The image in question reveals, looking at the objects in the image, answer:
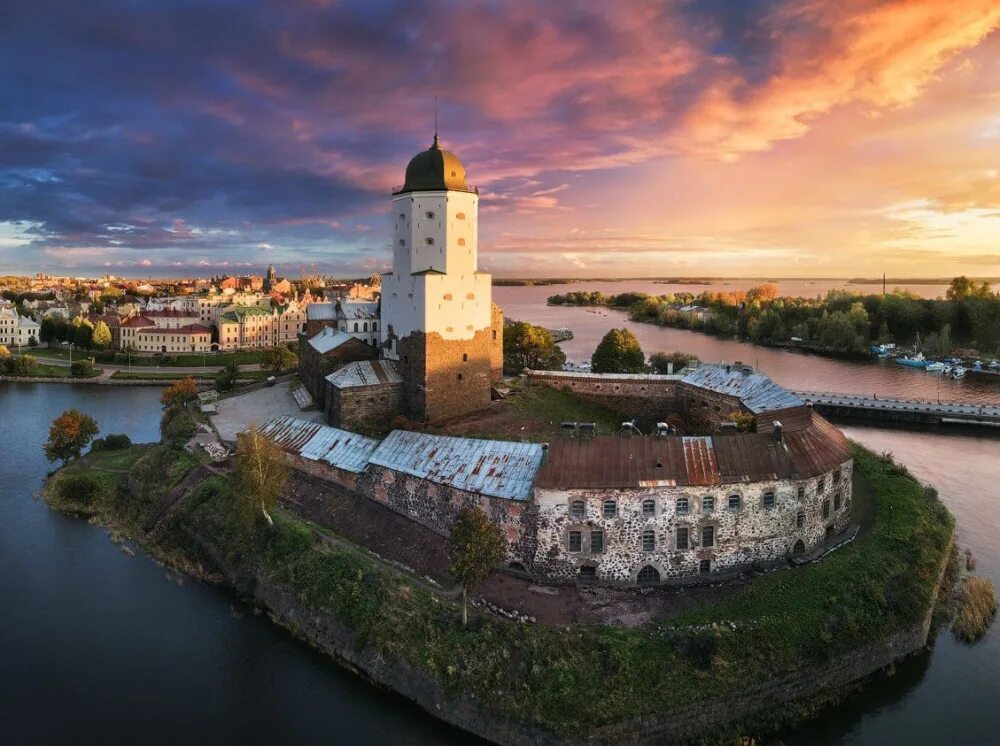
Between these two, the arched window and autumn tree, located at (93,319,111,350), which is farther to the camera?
autumn tree, located at (93,319,111,350)

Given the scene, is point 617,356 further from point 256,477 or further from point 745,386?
point 256,477

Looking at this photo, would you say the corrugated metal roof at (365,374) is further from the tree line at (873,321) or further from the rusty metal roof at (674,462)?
the tree line at (873,321)

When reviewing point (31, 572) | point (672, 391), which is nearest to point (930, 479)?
point (672, 391)

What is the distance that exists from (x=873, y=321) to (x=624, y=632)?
81.5 m

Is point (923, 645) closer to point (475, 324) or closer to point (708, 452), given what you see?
point (708, 452)

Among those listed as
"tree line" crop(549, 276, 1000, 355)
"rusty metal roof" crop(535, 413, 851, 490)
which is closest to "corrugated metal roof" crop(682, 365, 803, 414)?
"rusty metal roof" crop(535, 413, 851, 490)

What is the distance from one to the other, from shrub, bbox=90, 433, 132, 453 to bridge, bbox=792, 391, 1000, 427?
37.4 meters

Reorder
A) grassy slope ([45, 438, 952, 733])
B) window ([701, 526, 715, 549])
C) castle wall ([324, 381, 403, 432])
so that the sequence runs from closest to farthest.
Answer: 1. grassy slope ([45, 438, 952, 733])
2. window ([701, 526, 715, 549])
3. castle wall ([324, 381, 403, 432])

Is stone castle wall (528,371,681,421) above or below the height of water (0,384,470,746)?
above

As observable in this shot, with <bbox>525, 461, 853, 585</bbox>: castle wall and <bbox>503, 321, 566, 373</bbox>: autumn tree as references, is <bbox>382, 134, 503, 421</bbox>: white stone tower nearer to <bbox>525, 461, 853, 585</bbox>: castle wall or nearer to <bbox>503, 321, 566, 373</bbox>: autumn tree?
<bbox>525, 461, 853, 585</bbox>: castle wall

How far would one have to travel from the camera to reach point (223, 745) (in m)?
15.3

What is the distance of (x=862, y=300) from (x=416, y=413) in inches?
3057

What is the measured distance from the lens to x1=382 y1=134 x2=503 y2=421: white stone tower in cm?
2844

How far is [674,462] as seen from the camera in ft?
61.0
